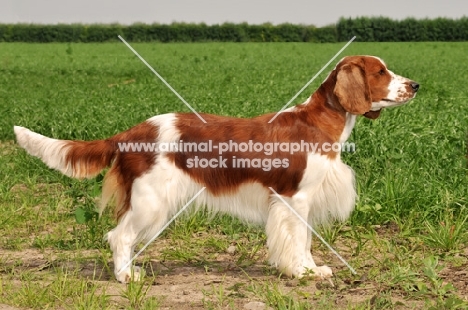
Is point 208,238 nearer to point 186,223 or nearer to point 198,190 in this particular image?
point 186,223

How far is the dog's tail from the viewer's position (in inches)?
185

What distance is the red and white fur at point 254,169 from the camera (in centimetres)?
454

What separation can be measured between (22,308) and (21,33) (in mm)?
55662

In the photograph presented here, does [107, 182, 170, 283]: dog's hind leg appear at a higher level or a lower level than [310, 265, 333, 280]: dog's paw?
higher

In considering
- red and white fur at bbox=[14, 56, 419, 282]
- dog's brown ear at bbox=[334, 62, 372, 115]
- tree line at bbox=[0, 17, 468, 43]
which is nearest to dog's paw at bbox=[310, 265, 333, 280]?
red and white fur at bbox=[14, 56, 419, 282]

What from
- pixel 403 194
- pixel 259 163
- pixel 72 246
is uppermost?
pixel 259 163

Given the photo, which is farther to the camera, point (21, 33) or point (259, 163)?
point (21, 33)

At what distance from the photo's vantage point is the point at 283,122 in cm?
462

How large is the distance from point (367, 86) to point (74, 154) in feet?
6.65

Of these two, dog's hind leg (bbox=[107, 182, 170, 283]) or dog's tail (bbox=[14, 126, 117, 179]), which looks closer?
dog's hind leg (bbox=[107, 182, 170, 283])

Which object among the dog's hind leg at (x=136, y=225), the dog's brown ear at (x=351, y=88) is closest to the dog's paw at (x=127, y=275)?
the dog's hind leg at (x=136, y=225)

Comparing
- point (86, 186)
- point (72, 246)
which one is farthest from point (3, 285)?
point (86, 186)

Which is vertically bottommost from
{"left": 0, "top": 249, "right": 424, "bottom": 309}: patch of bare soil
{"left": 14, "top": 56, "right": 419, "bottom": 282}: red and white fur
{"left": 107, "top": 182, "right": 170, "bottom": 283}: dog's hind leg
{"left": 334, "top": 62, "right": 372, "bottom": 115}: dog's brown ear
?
{"left": 0, "top": 249, "right": 424, "bottom": 309}: patch of bare soil

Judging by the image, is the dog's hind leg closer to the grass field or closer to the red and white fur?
the red and white fur
